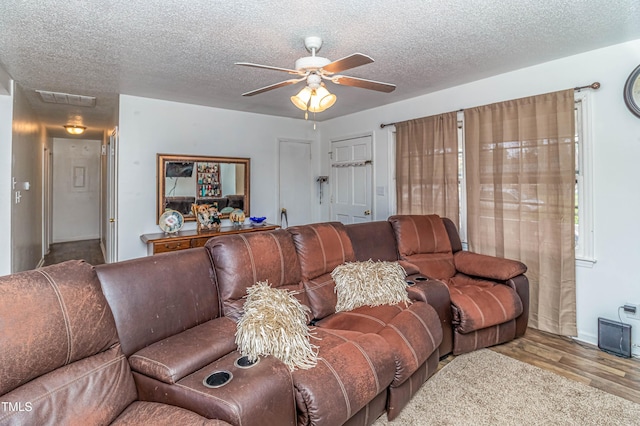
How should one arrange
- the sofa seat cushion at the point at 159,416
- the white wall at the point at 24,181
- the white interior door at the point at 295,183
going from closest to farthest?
the sofa seat cushion at the point at 159,416, the white wall at the point at 24,181, the white interior door at the point at 295,183

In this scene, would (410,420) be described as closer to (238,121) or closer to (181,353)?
(181,353)

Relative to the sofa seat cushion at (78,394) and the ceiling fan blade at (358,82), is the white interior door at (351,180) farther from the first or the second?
the sofa seat cushion at (78,394)

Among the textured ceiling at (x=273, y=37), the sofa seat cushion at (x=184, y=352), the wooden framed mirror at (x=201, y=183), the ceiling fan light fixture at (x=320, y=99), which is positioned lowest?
the sofa seat cushion at (x=184, y=352)

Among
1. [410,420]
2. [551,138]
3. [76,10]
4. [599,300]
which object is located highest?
[76,10]

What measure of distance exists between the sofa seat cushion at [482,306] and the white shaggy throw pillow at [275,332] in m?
1.39

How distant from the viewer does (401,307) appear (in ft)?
7.84

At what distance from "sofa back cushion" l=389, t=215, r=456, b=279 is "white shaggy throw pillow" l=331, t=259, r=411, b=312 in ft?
2.25

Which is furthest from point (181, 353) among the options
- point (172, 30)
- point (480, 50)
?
point (480, 50)

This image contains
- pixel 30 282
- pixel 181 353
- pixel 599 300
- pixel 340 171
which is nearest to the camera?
pixel 30 282

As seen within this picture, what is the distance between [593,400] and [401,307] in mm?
1286

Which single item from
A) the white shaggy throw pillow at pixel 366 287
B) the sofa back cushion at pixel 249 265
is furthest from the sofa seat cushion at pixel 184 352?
the white shaggy throw pillow at pixel 366 287

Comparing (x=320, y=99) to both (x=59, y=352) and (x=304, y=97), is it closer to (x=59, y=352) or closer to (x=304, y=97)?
(x=304, y=97)

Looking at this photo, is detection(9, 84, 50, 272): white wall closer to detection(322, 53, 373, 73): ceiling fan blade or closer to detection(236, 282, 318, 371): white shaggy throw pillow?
detection(236, 282, 318, 371): white shaggy throw pillow

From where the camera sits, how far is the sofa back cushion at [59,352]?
1.07m
